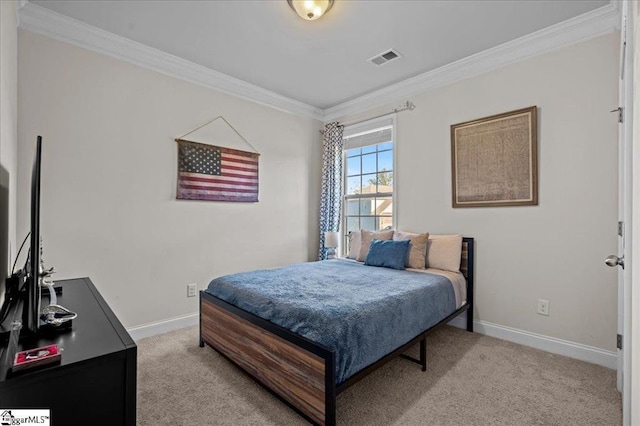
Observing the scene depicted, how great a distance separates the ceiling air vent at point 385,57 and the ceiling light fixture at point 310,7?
2.85 feet

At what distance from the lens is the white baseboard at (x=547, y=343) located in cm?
234

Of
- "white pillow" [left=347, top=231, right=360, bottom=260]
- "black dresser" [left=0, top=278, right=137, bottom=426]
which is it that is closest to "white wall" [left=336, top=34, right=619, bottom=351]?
"white pillow" [left=347, top=231, right=360, bottom=260]

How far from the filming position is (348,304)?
6.15 ft

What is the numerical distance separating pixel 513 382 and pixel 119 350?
2.38m

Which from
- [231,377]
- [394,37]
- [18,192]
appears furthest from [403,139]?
[18,192]

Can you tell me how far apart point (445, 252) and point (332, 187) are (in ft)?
6.14

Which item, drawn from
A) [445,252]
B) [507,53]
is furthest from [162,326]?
[507,53]

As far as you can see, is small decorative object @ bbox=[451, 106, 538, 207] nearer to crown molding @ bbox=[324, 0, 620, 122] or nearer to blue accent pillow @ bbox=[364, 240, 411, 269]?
crown molding @ bbox=[324, 0, 620, 122]

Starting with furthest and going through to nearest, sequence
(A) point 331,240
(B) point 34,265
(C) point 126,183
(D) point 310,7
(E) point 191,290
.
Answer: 1. (A) point 331,240
2. (E) point 191,290
3. (C) point 126,183
4. (D) point 310,7
5. (B) point 34,265

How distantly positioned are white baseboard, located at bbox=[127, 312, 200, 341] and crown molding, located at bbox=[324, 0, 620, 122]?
10.8 feet

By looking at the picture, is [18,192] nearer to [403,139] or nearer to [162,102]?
[162,102]

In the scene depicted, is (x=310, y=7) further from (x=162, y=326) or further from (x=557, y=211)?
(x=162, y=326)

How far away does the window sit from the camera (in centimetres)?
394

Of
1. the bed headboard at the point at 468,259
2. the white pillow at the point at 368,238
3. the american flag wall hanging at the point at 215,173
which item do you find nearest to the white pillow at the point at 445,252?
the bed headboard at the point at 468,259
